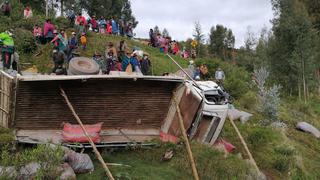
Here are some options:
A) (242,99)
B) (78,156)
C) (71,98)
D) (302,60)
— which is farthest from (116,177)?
(302,60)

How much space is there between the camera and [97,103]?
46.6 ft

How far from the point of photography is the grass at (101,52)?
22.3 meters

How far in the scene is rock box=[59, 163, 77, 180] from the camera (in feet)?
37.4

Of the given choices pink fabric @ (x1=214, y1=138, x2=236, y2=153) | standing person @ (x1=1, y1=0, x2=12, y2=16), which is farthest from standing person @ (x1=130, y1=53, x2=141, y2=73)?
standing person @ (x1=1, y1=0, x2=12, y2=16)

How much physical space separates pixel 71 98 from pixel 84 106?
1.45 ft

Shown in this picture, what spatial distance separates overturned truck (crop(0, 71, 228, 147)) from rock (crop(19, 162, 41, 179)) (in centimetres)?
210

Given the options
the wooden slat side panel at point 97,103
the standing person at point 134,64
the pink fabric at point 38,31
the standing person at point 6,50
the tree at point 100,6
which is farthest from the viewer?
the tree at point 100,6

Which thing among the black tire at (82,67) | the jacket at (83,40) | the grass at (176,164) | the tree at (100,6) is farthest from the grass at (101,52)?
the tree at (100,6)

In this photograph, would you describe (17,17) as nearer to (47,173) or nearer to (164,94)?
(164,94)

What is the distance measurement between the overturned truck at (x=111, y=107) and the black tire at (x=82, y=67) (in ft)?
4.17

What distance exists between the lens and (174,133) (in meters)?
14.8

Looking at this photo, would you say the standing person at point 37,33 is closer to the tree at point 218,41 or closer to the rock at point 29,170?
the rock at point 29,170

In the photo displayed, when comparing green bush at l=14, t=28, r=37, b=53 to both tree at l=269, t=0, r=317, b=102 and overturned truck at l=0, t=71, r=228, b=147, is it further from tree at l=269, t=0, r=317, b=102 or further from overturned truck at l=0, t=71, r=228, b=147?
tree at l=269, t=0, r=317, b=102

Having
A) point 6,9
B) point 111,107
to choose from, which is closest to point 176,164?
point 111,107
